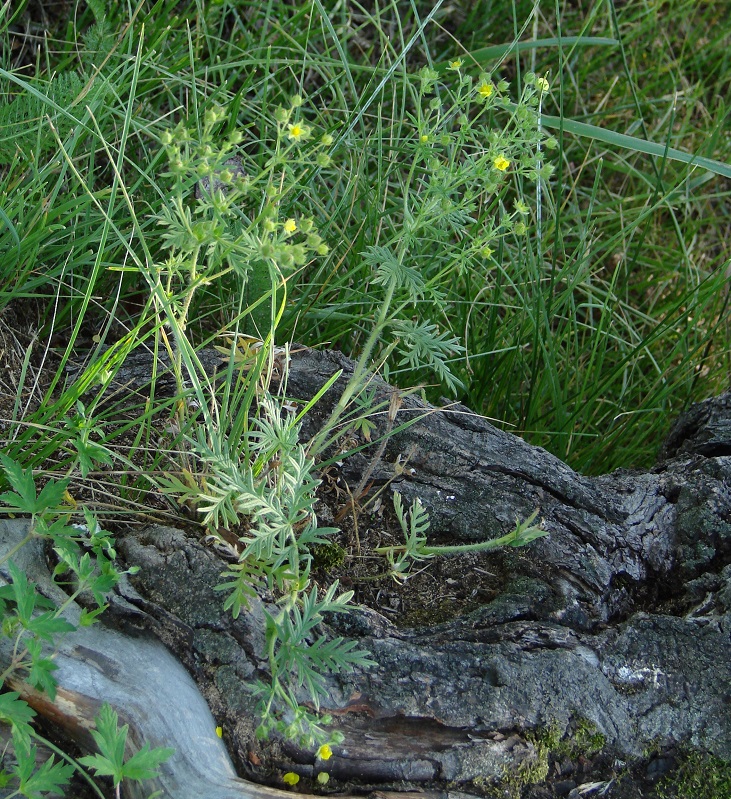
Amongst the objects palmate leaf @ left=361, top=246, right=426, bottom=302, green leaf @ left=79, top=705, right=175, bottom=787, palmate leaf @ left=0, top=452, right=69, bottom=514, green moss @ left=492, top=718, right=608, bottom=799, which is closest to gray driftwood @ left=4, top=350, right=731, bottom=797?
green moss @ left=492, top=718, right=608, bottom=799

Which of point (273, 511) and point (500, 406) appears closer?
point (273, 511)

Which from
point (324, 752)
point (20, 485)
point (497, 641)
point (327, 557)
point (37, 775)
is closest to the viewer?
point (37, 775)

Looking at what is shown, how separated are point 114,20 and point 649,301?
2342 mm

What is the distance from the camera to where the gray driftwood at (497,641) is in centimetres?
149

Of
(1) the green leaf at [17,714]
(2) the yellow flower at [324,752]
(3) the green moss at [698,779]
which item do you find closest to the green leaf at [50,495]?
(1) the green leaf at [17,714]

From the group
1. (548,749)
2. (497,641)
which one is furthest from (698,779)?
(497,641)

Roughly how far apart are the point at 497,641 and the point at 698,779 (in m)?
0.44

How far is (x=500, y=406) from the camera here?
281cm

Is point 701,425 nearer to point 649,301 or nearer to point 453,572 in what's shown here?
point 453,572

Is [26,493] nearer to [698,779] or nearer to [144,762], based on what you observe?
[144,762]

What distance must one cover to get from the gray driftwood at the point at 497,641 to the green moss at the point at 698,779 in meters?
0.03

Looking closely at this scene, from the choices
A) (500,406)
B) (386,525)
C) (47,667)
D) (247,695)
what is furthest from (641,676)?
(500,406)

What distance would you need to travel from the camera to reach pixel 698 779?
1.55 metres

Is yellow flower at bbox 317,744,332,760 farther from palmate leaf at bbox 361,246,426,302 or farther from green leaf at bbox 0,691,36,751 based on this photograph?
palmate leaf at bbox 361,246,426,302
